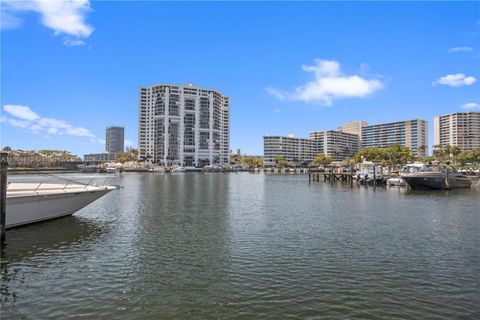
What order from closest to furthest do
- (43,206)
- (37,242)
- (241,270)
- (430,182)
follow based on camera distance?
(241,270) → (37,242) → (43,206) → (430,182)

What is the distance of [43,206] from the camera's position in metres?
27.4

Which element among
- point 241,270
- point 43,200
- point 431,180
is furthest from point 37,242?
point 431,180

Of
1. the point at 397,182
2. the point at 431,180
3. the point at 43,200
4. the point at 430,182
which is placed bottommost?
the point at 397,182

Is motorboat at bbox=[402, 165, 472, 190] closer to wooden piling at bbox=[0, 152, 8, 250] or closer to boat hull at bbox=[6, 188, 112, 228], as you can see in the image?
boat hull at bbox=[6, 188, 112, 228]

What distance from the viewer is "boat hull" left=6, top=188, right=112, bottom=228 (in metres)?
24.8

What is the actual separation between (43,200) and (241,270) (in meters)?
20.3

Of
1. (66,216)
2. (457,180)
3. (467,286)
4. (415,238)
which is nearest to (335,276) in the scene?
(467,286)

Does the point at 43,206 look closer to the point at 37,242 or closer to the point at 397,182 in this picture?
the point at 37,242

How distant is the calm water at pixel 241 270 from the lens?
40.6 ft

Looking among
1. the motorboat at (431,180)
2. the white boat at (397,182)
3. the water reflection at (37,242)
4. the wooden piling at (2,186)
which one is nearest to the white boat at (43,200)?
the water reflection at (37,242)

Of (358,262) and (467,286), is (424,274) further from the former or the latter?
(358,262)

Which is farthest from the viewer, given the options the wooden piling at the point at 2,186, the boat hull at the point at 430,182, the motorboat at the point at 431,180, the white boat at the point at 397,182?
the white boat at the point at 397,182

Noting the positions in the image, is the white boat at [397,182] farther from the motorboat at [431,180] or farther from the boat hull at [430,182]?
the motorboat at [431,180]

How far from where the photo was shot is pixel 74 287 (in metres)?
14.3
